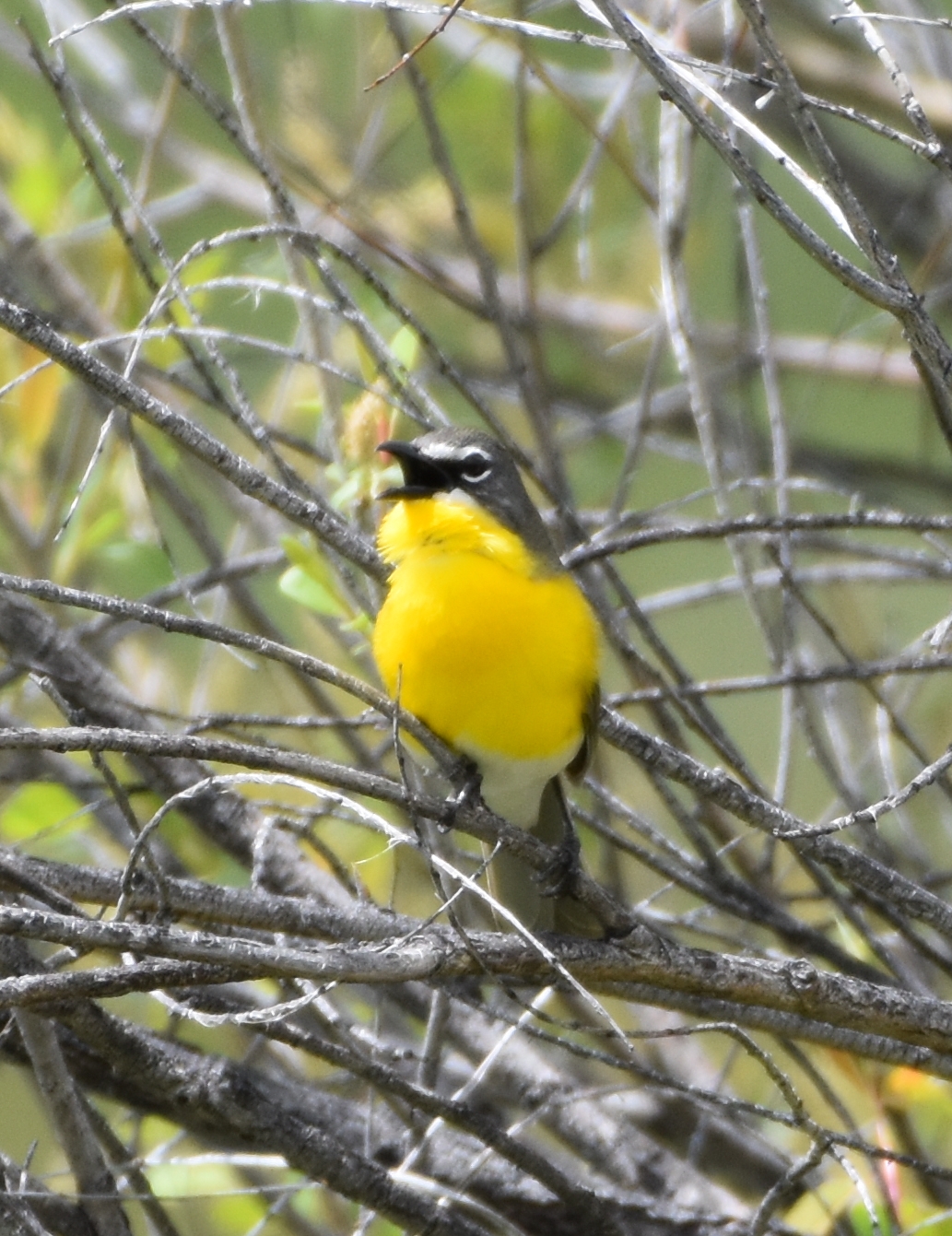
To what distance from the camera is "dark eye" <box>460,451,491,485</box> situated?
10.7 ft

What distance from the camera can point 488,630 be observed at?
9.95ft

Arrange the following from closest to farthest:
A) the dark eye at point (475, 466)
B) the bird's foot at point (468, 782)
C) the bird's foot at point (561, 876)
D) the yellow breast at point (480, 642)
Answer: the bird's foot at point (561, 876), the yellow breast at point (480, 642), the bird's foot at point (468, 782), the dark eye at point (475, 466)

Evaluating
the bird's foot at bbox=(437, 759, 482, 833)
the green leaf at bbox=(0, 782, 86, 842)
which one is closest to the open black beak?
the bird's foot at bbox=(437, 759, 482, 833)

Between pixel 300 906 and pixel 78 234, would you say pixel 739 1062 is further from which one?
pixel 78 234

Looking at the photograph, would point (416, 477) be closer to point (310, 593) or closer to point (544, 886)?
point (310, 593)

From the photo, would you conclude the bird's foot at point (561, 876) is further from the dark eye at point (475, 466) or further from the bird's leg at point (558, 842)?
the dark eye at point (475, 466)

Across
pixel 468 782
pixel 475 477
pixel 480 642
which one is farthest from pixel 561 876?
pixel 475 477

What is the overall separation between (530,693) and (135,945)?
141 cm

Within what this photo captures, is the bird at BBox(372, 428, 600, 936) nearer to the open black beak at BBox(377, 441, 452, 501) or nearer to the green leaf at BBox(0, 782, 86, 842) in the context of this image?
the open black beak at BBox(377, 441, 452, 501)

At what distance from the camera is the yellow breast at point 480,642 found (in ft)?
9.89

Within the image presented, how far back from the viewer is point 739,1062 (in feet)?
14.0

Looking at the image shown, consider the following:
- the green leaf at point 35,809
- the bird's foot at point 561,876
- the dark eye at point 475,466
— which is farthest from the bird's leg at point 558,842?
the green leaf at point 35,809

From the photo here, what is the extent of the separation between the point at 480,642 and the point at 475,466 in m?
0.44

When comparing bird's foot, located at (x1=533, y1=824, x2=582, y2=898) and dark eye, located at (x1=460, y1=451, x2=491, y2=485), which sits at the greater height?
dark eye, located at (x1=460, y1=451, x2=491, y2=485)
